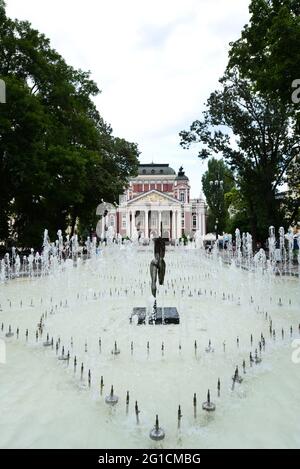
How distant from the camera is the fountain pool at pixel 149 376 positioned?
471cm

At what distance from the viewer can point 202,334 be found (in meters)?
9.11

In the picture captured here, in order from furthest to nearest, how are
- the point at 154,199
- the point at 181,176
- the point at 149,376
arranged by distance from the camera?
the point at 181,176 < the point at 154,199 < the point at 149,376

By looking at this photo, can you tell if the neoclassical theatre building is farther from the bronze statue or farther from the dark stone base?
the dark stone base

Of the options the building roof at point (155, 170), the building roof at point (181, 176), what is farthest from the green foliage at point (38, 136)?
the building roof at point (155, 170)

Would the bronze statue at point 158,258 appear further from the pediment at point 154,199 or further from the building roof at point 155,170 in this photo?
the building roof at point 155,170

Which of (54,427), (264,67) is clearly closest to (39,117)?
(264,67)

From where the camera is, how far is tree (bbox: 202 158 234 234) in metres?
67.8

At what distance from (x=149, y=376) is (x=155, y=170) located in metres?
106

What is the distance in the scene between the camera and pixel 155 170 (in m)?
110

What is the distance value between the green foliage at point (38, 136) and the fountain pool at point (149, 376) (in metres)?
11.6

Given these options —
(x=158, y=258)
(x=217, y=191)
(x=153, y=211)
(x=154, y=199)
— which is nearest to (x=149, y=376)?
(x=158, y=258)

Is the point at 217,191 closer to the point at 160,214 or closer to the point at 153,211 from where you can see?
the point at 160,214

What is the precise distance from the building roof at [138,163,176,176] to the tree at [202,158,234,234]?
123ft

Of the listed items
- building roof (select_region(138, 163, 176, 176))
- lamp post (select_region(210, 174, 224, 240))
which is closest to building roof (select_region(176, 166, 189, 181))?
building roof (select_region(138, 163, 176, 176))
